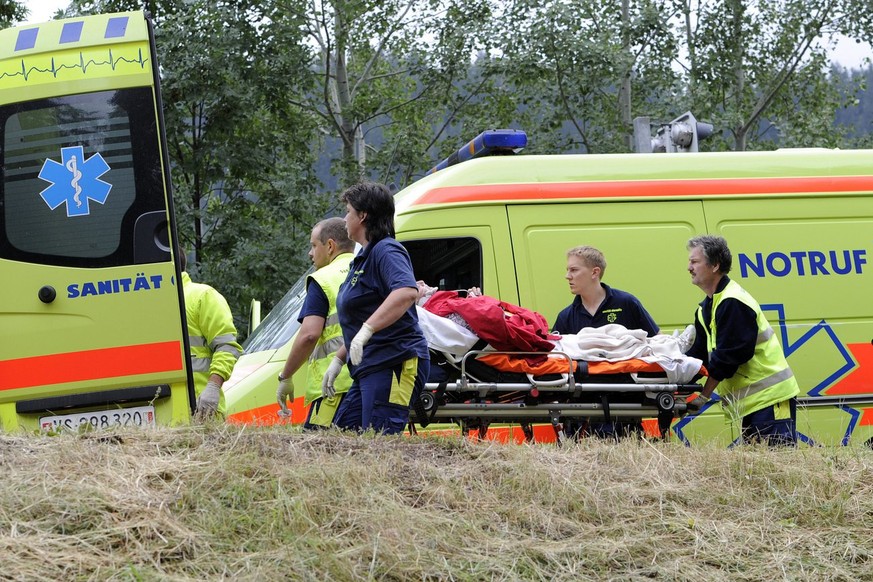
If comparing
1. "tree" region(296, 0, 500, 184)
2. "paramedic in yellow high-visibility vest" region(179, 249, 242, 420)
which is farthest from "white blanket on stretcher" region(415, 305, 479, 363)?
"tree" region(296, 0, 500, 184)

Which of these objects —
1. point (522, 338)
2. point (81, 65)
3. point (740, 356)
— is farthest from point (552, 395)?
point (81, 65)

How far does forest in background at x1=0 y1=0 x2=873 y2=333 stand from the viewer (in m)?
13.4

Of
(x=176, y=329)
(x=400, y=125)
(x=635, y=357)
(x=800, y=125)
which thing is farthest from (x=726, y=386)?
(x=800, y=125)

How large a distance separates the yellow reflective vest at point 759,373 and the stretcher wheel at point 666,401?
1.38ft

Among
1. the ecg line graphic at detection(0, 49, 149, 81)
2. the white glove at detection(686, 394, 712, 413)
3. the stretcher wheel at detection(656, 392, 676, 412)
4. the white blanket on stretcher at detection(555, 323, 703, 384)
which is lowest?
the white glove at detection(686, 394, 712, 413)

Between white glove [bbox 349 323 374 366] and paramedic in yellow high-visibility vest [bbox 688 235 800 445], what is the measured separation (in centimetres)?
194

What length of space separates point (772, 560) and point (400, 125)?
54.1 ft

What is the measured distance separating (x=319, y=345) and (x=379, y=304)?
72cm

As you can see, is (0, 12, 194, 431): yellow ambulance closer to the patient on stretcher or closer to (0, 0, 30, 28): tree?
the patient on stretcher

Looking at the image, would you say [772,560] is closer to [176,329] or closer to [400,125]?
[176,329]

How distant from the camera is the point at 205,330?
246 inches

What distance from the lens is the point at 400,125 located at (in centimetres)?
1972

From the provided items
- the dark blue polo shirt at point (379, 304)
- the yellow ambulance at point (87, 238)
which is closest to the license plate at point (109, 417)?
the yellow ambulance at point (87, 238)

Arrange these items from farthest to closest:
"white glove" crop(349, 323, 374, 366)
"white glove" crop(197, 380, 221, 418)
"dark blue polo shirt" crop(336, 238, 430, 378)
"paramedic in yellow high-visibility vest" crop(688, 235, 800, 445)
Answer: "white glove" crop(197, 380, 221, 418)
"paramedic in yellow high-visibility vest" crop(688, 235, 800, 445)
"dark blue polo shirt" crop(336, 238, 430, 378)
"white glove" crop(349, 323, 374, 366)
